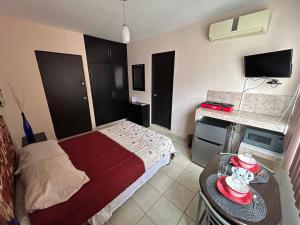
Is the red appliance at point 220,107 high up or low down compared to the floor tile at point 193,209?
up

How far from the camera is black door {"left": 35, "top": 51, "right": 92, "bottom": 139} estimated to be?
8.45 ft

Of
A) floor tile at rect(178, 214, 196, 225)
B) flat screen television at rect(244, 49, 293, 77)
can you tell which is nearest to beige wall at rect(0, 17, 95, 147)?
floor tile at rect(178, 214, 196, 225)

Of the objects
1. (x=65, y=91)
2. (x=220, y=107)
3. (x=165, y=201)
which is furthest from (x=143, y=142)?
(x=65, y=91)

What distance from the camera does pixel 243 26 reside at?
5.67ft

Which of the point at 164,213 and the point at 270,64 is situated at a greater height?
the point at 270,64

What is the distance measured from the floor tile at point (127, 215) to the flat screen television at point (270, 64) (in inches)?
91.8

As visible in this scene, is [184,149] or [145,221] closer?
[145,221]

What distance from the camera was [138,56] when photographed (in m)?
3.52

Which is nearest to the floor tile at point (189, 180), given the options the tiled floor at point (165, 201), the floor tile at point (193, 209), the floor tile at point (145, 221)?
the tiled floor at point (165, 201)

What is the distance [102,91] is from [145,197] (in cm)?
284

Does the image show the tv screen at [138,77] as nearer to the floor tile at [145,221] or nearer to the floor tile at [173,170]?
the floor tile at [173,170]

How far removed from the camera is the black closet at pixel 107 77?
321 centimetres

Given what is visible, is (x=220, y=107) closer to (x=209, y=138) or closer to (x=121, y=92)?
(x=209, y=138)

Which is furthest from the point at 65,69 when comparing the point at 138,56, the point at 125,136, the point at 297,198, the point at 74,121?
the point at 297,198
